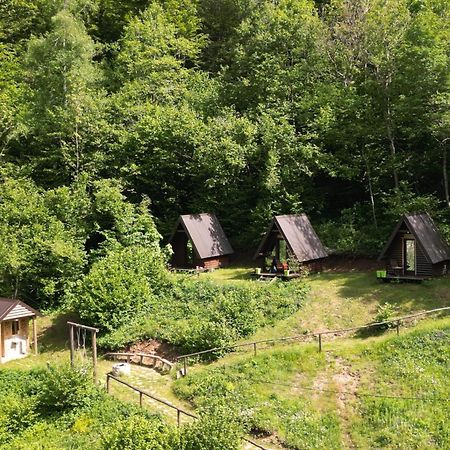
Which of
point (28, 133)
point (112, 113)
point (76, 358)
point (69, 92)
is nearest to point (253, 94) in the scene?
point (112, 113)

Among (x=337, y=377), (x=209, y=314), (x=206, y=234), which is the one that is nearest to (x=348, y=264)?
(x=206, y=234)

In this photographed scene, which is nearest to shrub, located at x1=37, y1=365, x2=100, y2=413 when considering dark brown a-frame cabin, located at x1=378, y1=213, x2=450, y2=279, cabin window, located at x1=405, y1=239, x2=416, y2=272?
dark brown a-frame cabin, located at x1=378, y1=213, x2=450, y2=279

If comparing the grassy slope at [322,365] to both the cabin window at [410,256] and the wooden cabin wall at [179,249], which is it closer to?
the cabin window at [410,256]

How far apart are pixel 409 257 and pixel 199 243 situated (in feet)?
38.4

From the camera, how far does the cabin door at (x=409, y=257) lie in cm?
2453

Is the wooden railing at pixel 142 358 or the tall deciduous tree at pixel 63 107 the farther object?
the tall deciduous tree at pixel 63 107

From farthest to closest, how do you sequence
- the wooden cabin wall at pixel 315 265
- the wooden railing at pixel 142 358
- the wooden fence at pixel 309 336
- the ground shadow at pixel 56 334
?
1. the wooden cabin wall at pixel 315 265
2. the ground shadow at pixel 56 334
3. the wooden railing at pixel 142 358
4. the wooden fence at pixel 309 336

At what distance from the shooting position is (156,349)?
74.2 ft

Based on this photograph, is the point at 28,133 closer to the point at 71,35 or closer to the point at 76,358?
the point at 71,35

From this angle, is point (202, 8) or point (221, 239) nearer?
point (221, 239)

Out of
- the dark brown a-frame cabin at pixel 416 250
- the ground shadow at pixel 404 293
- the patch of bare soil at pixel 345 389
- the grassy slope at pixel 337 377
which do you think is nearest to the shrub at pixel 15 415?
the grassy slope at pixel 337 377

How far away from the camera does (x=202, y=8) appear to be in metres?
49.9

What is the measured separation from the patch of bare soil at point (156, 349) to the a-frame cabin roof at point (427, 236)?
1073 cm

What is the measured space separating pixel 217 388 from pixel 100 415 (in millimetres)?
4138
